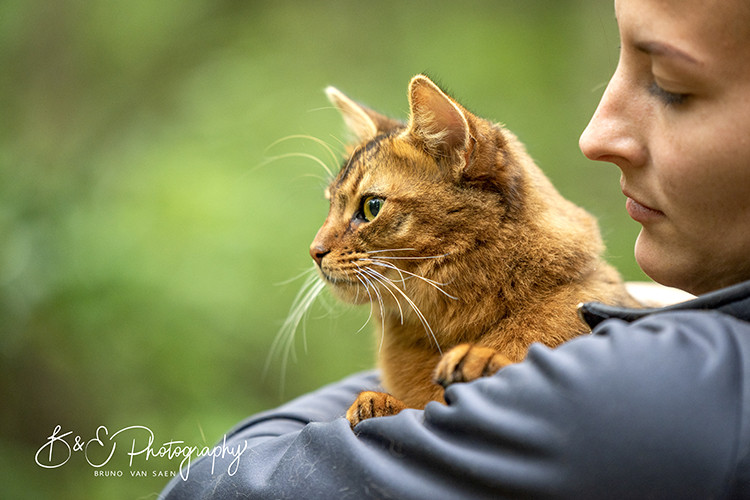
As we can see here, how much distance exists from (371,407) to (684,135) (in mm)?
793

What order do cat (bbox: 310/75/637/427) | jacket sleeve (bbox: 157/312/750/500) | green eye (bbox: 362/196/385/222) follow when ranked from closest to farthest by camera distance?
jacket sleeve (bbox: 157/312/750/500) < cat (bbox: 310/75/637/427) < green eye (bbox: 362/196/385/222)

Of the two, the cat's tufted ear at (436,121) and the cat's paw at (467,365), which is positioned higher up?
the cat's tufted ear at (436,121)

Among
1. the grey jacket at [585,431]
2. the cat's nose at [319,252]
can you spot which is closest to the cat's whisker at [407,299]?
the cat's nose at [319,252]

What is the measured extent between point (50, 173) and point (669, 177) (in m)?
3.07

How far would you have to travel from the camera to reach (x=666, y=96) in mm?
1004

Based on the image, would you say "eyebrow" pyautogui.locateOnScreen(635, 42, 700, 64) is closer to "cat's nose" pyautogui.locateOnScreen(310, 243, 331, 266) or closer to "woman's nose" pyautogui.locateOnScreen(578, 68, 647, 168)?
"woman's nose" pyautogui.locateOnScreen(578, 68, 647, 168)

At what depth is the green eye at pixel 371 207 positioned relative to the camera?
161 cm

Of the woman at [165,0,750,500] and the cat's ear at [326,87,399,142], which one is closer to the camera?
the woman at [165,0,750,500]

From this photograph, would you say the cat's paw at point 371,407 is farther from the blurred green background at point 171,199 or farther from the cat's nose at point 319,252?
the blurred green background at point 171,199

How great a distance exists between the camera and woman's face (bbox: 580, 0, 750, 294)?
2.92 ft

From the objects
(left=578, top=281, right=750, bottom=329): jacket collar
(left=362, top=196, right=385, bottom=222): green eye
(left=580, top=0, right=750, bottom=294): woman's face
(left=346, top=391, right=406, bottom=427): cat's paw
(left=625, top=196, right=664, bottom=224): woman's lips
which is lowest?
(left=346, top=391, right=406, bottom=427): cat's paw

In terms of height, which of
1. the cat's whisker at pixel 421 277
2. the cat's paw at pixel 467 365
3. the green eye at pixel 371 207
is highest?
the green eye at pixel 371 207
